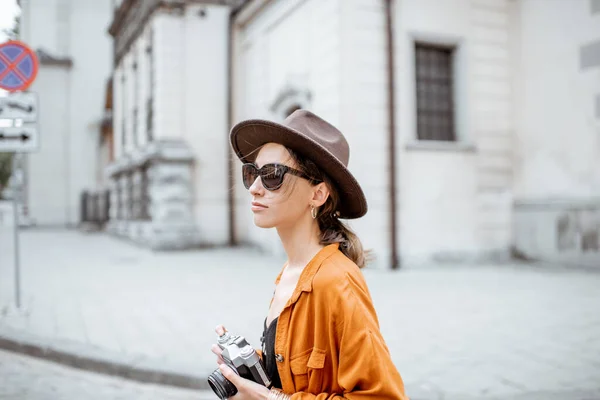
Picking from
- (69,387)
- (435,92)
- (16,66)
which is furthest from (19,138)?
(435,92)

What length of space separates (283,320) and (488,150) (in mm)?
9805

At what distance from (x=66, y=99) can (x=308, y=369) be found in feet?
107

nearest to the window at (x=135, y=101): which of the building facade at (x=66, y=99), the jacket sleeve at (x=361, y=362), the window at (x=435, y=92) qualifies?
the window at (x=435, y=92)

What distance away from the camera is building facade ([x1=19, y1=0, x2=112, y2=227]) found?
29969 millimetres

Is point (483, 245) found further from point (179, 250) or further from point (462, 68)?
point (179, 250)

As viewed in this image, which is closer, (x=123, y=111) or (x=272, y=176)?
(x=272, y=176)

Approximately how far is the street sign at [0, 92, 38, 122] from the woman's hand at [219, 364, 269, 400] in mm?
5623

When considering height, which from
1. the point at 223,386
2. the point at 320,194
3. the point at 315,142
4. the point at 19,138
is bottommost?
the point at 223,386

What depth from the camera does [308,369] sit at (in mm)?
1495

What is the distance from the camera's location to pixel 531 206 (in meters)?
10.3

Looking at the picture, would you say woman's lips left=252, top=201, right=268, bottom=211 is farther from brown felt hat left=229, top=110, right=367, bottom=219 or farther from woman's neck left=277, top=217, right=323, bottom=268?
brown felt hat left=229, top=110, right=367, bottom=219

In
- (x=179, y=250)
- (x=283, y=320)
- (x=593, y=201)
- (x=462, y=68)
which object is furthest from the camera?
(x=179, y=250)

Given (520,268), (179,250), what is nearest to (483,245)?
(520,268)

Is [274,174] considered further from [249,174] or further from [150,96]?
[150,96]
